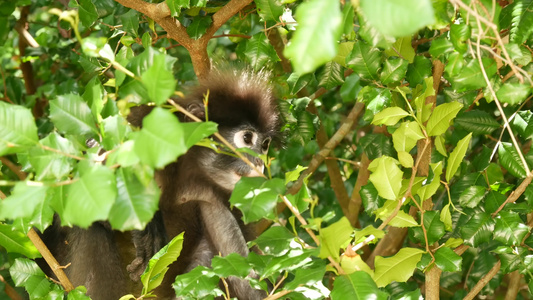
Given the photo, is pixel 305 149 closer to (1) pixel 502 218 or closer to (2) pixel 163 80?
(1) pixel 502 218

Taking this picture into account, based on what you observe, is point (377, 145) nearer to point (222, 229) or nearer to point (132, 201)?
point (222, 229)

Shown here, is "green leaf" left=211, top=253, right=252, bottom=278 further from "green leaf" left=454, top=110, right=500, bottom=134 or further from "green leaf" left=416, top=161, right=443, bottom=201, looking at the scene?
"green leaf" left=454, top=110, right=500, bottom=134

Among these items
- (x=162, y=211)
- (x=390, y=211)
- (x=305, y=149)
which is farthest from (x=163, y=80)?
(x=305, y=149)

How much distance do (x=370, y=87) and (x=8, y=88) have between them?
1682 millimetres

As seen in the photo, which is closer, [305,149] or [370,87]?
[370,87]

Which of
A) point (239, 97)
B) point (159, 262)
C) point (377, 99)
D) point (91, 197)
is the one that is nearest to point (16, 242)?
point (159, 262)

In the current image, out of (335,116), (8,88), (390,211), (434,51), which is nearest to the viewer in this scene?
(434,51)

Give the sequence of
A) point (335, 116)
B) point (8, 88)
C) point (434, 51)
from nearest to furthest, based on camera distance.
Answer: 1. point (434, 51)
2. point (8, 88)
3. point (335, 116)

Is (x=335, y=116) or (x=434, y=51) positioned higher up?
(x=434, y=51)

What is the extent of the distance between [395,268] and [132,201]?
0.77m

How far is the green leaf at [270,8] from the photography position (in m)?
1.59

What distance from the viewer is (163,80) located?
2.99 ft

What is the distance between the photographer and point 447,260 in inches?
57.9

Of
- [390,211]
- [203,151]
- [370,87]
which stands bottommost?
[203,151]
